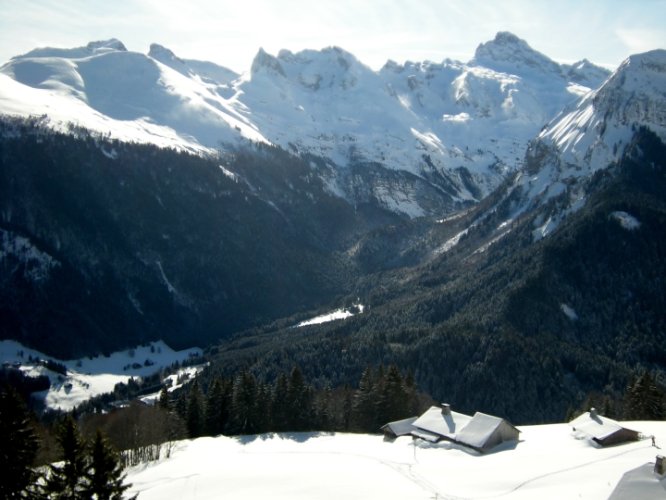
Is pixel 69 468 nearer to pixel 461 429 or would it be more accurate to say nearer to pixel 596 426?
pixel 461 429

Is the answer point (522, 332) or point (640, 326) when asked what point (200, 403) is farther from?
point (640, 326)

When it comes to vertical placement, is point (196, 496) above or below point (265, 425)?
above

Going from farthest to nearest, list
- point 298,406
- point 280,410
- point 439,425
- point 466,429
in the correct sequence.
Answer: point 298,406 → point 280,410 → point 439,425 → point 466,429

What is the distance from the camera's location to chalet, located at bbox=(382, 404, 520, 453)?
8156 centimetres

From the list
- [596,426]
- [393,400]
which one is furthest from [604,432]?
[393,400]

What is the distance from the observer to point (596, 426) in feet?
253

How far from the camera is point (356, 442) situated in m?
92.6

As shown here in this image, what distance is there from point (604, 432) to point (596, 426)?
2692 mm

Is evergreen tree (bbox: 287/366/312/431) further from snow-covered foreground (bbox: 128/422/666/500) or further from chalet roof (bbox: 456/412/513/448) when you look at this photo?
chalet roof (bbox: 456/412/513/448)

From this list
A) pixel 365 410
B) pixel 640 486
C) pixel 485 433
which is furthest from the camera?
pixel 365 410

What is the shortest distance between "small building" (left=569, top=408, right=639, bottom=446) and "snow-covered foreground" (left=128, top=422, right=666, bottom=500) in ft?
4.05

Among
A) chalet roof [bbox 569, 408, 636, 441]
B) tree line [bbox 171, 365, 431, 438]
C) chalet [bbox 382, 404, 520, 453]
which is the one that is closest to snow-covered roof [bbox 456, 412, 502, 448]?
chalet [bbox 382, 404, 520, 453]

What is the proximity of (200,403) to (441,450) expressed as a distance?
4270 cm

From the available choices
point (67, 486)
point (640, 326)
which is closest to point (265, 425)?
point (67, 486)
